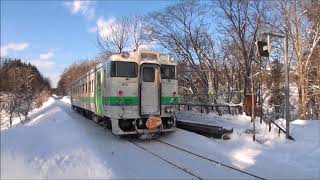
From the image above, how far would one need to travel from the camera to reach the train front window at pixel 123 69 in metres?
13.8

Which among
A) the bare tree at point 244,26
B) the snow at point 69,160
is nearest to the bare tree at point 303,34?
the bare tree at point 244,26

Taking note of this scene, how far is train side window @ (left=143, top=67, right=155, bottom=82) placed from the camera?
46.8 ft

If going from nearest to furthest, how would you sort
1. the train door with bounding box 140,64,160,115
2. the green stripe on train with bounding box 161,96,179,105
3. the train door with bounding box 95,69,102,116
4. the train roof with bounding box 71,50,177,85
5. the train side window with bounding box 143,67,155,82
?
the train roof with bounding box 71,50,177,85 → the train door with bounding box 140,64,160,115 → the train side window with bounding box 143,67,155,82 → the green stripe on train with bounding box 161,96,179,105 → the train door with bounding box 95,69,102,116

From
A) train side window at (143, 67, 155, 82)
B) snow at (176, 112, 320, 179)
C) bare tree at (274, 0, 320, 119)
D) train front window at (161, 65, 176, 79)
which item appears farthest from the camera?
bare tree at (274, 0, 320, 119)

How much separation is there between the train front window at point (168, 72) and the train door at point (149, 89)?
0.88ft

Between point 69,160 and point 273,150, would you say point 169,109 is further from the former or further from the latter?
point 69,160

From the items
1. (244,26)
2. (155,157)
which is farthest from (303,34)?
(155,157)

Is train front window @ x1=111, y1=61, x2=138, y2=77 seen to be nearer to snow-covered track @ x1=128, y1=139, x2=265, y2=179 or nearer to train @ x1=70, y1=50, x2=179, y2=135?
train @ x1=70, y1=50, x2=179, y2=135

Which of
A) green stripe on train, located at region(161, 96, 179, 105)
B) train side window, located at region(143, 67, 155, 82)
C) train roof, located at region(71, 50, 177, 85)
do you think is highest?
train roof, located at region(71, 50, 177, 85)

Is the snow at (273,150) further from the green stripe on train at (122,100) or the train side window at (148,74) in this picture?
the train side window at (148,74)

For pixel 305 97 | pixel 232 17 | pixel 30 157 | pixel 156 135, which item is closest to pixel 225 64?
pixel 232 17

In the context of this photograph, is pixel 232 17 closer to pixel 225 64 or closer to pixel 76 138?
pixel 225 64

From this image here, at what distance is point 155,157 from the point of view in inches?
430

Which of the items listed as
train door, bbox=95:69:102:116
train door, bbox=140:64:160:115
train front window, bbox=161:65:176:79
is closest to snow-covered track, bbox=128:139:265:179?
train door, bbox=140:64:160:115
